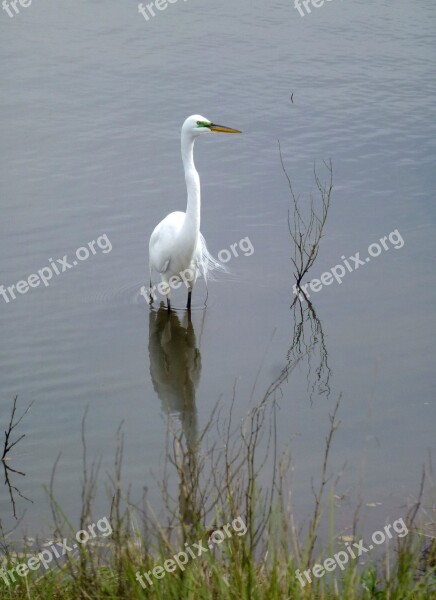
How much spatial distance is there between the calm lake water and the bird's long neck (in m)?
0.66

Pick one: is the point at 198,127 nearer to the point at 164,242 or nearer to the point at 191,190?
the point at 191,190

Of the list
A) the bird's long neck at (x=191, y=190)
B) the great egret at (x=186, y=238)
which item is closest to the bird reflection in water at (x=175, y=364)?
the great egret at (x=186, y=238)

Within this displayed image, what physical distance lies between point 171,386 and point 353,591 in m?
3.42

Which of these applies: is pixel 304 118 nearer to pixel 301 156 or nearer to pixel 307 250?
pixel 301 156

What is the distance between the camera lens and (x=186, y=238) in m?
7.10

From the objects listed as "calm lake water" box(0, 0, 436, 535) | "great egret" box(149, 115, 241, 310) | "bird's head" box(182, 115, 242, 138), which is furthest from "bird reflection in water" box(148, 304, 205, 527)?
"bird's head" box(182, 115, 242, 138)

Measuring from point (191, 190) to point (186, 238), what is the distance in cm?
38

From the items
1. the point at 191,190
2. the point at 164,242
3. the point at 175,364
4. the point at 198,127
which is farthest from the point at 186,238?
the point at 175,364

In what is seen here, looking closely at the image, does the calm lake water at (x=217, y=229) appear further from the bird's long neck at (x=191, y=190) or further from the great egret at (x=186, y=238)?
the bird's long neck at (x=191, y=190)

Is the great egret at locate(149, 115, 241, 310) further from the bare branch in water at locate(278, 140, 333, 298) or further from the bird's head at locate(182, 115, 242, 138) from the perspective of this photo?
the bare branch in water at locate(278, 140, 333, 298)

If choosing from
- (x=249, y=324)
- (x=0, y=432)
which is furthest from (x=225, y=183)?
(x=0, y=432)

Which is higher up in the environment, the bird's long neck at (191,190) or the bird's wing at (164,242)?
the bird's long neck at (191,190)

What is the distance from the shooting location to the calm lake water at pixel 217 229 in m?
5.48

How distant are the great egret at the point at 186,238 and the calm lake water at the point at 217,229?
0.28 metres
